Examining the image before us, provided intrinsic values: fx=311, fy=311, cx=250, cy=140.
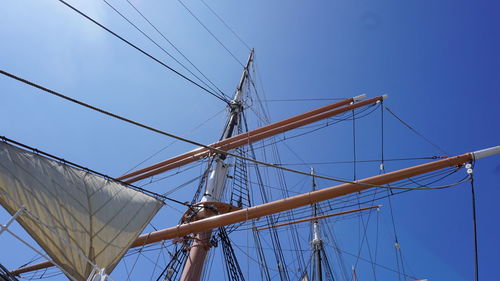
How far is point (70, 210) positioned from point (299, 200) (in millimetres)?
4582

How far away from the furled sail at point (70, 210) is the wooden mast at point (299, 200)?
176cm

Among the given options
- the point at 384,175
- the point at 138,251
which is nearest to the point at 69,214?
the point at 138,251

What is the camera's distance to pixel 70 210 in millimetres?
4812

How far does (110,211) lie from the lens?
5.39 meters

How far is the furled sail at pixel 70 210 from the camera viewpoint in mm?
4148

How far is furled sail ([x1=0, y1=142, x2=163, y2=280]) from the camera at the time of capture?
13.6 ft

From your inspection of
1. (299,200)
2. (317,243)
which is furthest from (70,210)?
(317,243)

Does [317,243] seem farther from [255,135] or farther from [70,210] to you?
[70,210]

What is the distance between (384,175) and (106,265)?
18.5 feet

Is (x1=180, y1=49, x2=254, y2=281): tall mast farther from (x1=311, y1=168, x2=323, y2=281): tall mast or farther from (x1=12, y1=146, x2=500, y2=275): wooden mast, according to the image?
(x1=311, y1=168, x2=323, y2=281): tall mast

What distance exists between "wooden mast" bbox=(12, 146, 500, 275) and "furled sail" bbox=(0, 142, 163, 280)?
1.76 metres

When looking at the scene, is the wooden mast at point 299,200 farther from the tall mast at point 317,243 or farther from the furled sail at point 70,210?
the tall mast at point 317,243

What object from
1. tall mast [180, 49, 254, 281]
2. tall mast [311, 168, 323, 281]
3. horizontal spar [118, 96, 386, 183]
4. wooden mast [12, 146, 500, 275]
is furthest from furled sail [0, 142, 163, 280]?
tall mast [311, 168, 323, 281]

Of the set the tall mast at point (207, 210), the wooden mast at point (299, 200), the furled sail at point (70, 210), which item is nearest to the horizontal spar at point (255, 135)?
the tall mast at point (207, 210)
